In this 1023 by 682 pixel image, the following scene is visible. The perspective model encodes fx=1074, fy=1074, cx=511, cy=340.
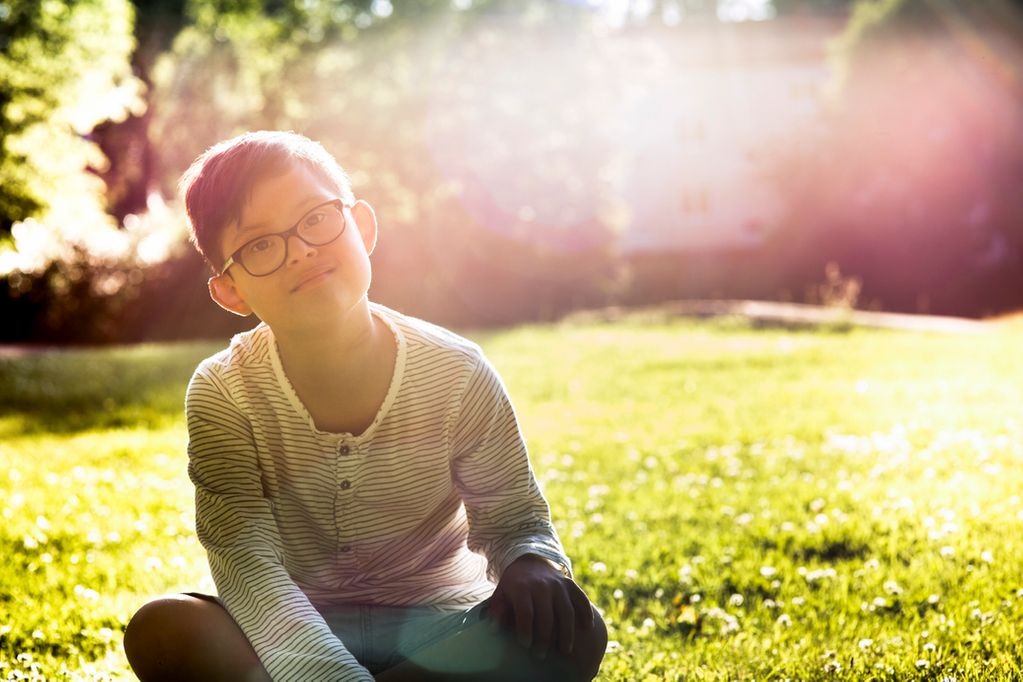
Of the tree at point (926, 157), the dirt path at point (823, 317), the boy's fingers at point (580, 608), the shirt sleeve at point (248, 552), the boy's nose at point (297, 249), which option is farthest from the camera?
the tree at point (926, 157)

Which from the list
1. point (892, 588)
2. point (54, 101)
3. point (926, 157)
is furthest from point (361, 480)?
point (926, 157)

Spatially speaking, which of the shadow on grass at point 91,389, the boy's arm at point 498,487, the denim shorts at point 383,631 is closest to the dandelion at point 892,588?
the boy's arm at point 498,487

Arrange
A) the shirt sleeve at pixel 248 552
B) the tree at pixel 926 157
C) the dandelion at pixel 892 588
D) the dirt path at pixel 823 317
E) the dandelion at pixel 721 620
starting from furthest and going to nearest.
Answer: the tree at pixel 926 157 < the dirt path at pixel 823 317 < the dandelion at pixel 892 588 < the dandelion at pixel 721 620 < the shirt sleeve at pixel 248 552

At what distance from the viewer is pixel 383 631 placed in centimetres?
308

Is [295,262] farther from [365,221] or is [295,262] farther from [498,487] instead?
[498,487]

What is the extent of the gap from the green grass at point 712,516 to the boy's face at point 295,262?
1702mm

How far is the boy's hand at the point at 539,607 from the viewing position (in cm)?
267

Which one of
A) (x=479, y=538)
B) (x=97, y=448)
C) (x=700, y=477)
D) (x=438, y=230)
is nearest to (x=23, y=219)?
(x=97, y=448)

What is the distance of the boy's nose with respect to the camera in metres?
2.85

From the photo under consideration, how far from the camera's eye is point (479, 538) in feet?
10.2

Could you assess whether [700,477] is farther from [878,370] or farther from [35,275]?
[35,275]

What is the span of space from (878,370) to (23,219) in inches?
428

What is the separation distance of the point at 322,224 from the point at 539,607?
1.16 metres

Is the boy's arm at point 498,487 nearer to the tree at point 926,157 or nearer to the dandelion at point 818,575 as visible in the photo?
the dandelion at point 818,575
